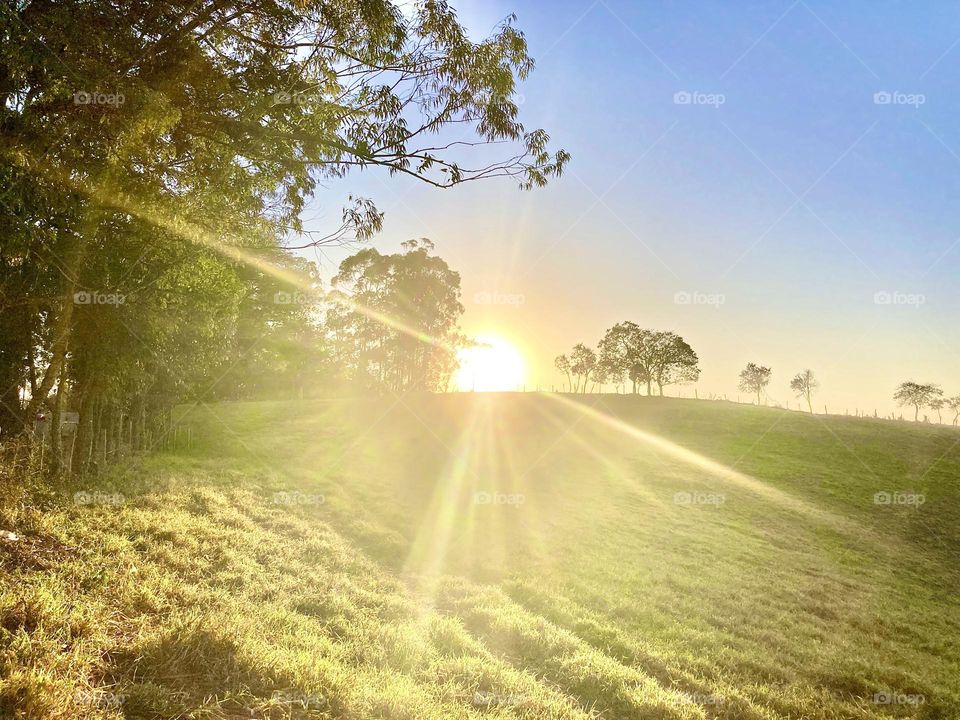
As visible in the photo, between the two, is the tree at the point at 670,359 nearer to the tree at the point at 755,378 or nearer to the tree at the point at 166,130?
the tree at the point at 755,378

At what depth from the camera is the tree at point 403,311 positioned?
56.1 m

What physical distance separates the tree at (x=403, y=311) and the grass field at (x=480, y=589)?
77.4ft

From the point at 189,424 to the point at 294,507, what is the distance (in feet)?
81.6

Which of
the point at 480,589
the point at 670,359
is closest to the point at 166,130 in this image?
the point at 480,589

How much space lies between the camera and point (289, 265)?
41.0 metres

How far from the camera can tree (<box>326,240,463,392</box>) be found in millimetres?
56062

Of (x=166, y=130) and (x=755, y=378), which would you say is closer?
(x=166, y=130)

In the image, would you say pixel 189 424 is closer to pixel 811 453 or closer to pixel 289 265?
pixel 289 265

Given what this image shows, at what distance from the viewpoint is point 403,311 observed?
5616 centimetres

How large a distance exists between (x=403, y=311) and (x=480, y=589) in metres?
45.0

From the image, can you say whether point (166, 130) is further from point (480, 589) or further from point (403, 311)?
point (403, 311)

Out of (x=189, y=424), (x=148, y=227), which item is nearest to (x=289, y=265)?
(x=189, y=424)

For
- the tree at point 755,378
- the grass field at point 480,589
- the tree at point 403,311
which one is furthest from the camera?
the tree at point 755,378

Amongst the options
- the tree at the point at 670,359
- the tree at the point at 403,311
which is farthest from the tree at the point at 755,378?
the tree at the point at 403,311
